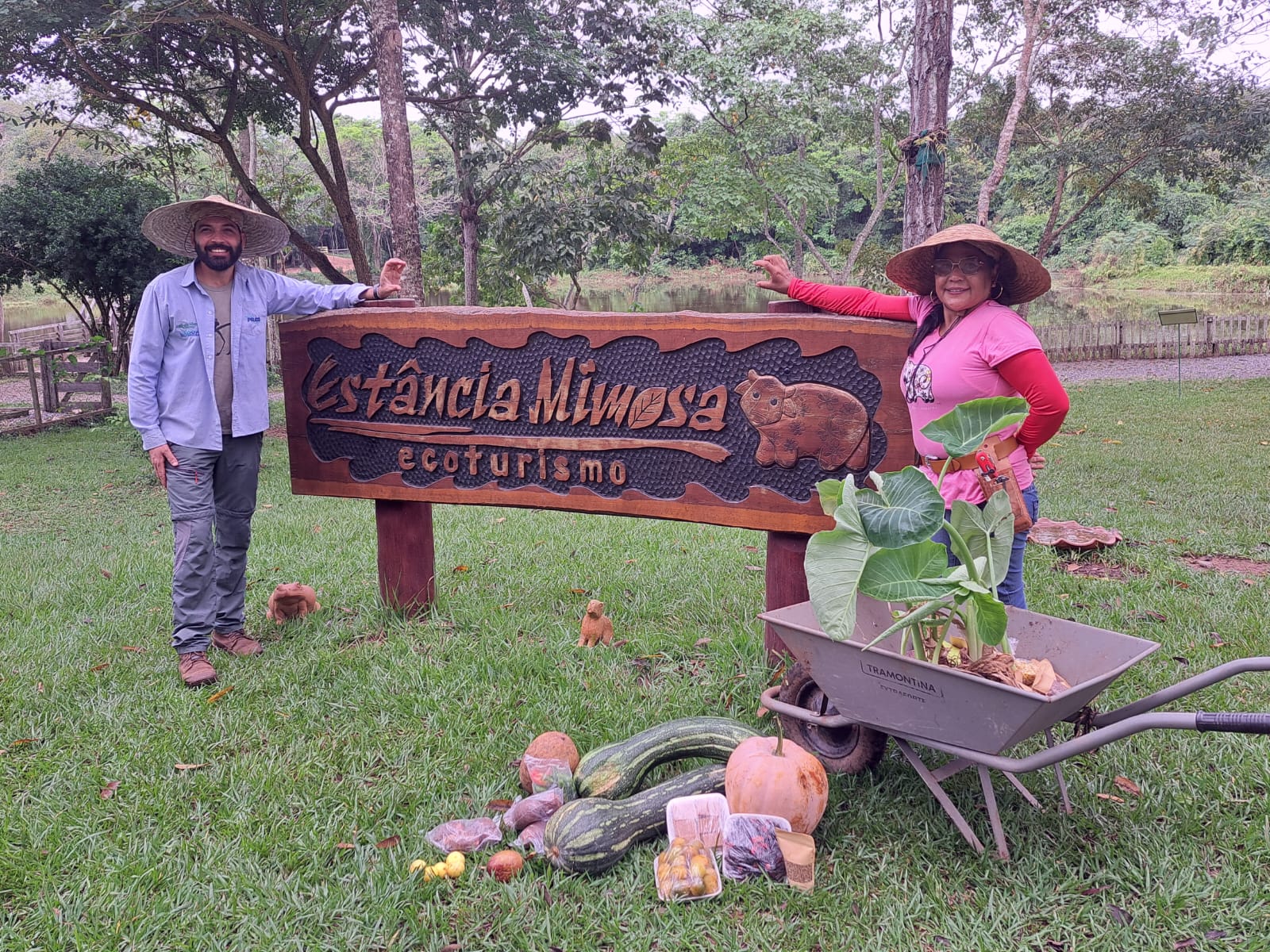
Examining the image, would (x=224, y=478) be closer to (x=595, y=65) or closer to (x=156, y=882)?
(x=156, y=882)

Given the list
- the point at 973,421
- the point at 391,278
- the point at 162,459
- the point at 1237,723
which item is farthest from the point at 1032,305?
the point at 1237,723

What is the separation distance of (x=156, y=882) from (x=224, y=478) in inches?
79.7

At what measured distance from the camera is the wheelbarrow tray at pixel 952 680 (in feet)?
7.26

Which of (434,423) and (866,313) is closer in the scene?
(866,313)

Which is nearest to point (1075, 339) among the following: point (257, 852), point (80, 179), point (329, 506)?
point (329, 506)

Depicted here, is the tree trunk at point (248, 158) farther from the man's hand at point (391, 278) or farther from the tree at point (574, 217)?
the man's hand at point (391, 278)

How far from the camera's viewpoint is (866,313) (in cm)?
336

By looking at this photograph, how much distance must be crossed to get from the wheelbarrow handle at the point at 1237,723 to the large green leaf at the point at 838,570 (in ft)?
2.61

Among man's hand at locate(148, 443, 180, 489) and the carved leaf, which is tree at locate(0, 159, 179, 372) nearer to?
man's hand at locate(148, 443, 180, 489)

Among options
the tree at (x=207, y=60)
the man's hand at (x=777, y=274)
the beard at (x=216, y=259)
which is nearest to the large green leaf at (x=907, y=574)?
the man's hand at (x=777, y=274)

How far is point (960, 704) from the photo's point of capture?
7.48 ft

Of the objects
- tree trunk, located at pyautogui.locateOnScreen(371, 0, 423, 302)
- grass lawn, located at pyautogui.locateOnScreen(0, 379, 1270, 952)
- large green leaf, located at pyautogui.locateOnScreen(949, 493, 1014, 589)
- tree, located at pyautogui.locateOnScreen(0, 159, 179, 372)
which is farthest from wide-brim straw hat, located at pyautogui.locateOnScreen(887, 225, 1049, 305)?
tree, located at pyautogui.locateOnScreen(0, 159, 179, 372)

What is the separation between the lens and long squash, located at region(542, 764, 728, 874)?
251cm

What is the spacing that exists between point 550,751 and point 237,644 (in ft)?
6.67
